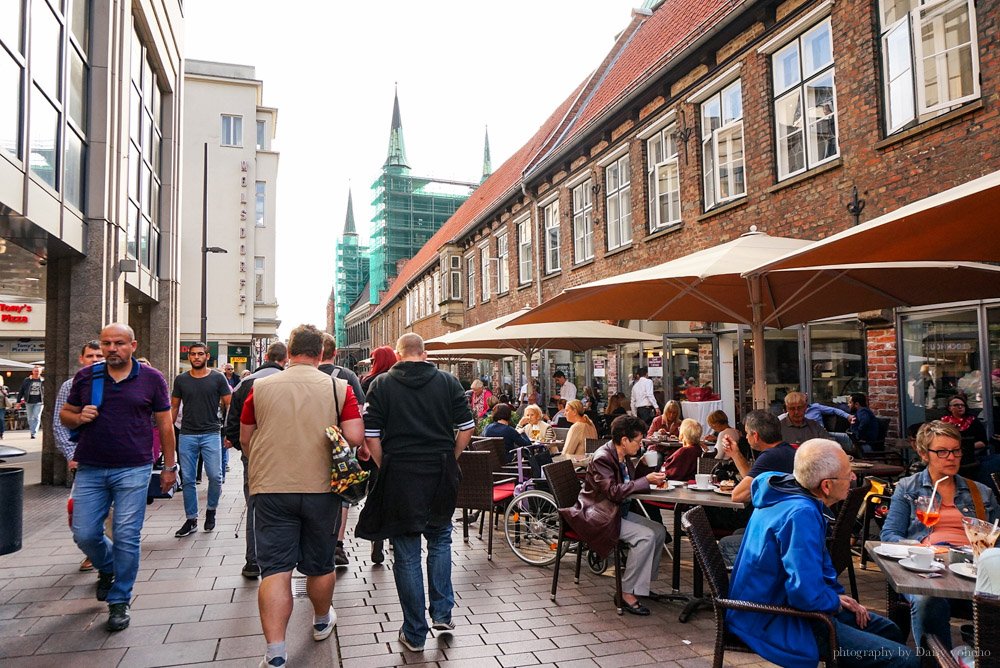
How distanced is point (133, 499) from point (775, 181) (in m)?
9.81

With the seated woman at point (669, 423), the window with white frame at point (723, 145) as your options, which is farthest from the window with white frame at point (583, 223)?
the seated woman at point (669, 423)

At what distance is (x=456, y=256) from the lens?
31000 millimetres

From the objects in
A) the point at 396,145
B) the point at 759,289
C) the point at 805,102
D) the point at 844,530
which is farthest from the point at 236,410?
the point at 396,145

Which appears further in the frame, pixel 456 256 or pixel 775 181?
pixel 456 256

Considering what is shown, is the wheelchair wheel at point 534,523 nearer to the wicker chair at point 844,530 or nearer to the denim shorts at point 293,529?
the wicker chair at point 844,530

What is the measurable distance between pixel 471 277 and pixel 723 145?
18.4 metres

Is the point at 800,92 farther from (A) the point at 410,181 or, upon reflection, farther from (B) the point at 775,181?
(A) the point at 410,181

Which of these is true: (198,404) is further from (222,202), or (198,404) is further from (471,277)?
(222,202)

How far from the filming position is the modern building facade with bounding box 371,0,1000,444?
8.05 meters

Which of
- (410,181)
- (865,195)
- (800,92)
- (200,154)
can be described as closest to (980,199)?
(865,195)

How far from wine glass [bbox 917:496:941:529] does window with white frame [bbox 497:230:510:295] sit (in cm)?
2009

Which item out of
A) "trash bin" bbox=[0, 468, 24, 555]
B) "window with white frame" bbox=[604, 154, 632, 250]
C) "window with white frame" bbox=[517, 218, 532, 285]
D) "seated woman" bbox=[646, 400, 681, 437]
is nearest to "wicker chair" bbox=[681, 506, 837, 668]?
"trash bin" bbox=[0, 468, 24, 555]

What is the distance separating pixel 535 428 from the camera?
9.77 metres

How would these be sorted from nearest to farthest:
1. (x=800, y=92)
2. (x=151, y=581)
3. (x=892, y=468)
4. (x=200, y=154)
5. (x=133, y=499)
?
(x=133, y=499)
(x=151, y=581)
(x=892, y=468)
(x=800, y=92)
(x=200, y=154)
